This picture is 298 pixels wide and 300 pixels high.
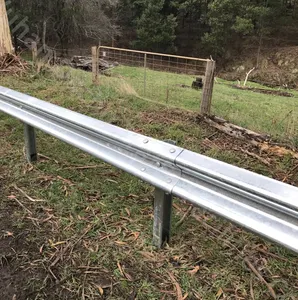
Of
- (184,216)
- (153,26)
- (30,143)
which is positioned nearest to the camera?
(184,216)

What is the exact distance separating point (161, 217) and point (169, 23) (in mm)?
37841

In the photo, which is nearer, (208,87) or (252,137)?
(252,137)

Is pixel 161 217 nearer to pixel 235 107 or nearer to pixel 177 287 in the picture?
pixel 177 287

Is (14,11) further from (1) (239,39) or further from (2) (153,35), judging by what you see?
(1) (239,39)

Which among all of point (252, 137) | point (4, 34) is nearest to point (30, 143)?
point (252, 137)

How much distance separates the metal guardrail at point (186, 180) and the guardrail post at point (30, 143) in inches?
17.3

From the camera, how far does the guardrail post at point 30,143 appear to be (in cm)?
334

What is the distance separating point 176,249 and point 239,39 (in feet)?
129

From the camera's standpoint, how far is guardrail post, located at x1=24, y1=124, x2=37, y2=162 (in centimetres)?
334

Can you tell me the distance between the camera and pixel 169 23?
36844 millimetres

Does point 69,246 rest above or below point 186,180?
below

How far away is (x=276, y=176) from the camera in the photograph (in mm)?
3367

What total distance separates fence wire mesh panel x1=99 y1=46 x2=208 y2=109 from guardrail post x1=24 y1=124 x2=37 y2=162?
6155 millimetres

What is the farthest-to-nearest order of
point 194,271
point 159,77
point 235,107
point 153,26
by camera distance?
point 153,26 → point 159,77 → point 235,107 → point 194,271
